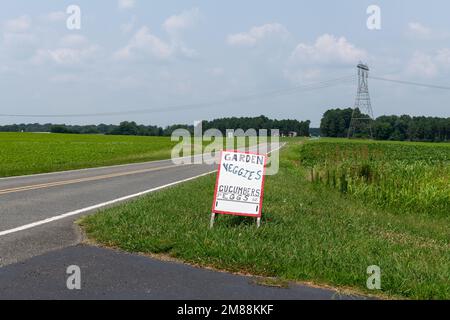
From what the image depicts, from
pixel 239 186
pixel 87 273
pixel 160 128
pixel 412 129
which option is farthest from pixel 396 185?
pixel 412 129

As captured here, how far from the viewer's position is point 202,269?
5.69 m

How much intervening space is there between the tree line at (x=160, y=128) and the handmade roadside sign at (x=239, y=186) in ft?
348

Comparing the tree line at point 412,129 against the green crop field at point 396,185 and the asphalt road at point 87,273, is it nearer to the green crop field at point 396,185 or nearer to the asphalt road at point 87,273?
the green crop field at point 396,185

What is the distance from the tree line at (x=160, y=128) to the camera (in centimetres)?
13125

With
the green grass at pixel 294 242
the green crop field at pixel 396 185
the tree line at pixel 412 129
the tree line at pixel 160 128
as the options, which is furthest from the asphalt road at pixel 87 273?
the tree line at pixel 412 129

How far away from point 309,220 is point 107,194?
6.23m

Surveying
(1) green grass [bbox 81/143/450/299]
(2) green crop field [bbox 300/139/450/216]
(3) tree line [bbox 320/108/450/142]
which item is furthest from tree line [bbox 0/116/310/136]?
(1) green grass [bbox 81/143/450/299]

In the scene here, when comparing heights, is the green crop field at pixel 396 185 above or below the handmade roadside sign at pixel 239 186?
below

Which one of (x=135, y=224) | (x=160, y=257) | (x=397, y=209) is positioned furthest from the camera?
(x=397, y=209)

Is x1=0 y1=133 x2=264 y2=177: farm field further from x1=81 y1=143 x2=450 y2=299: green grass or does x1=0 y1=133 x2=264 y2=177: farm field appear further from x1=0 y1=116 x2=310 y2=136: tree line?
x1=0 y1=116 x2=310 y2=136: tree line

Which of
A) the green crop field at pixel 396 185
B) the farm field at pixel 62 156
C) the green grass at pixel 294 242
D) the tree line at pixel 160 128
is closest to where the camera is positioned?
the green grass at pixel 294 242

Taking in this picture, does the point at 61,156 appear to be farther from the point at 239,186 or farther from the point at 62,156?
the point at 239,186
